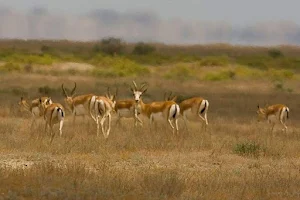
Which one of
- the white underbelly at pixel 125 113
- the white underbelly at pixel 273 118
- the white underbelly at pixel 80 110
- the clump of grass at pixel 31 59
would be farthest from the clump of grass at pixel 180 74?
the white underbelly at pixel 80 110

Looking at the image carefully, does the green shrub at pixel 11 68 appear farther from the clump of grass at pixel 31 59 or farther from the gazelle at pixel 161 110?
the gazelle at pixel 161 110

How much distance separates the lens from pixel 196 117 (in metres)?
21.0

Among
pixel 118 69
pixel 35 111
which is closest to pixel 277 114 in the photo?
pixel 35 111

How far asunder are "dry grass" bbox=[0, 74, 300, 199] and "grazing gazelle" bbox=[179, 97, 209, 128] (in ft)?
1.60

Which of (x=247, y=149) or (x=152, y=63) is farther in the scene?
(x=152, y=63)

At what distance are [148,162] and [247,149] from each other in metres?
2.90

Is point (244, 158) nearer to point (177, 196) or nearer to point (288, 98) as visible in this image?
point (177, 196)

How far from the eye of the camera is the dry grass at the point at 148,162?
8664mm

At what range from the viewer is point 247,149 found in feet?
47.5

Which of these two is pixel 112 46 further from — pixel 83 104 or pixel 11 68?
pixel 83 104

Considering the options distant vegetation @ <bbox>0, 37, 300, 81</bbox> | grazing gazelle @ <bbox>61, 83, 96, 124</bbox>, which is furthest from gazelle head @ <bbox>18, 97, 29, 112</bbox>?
distant vegetation @ <bbox>0, 37, 300, 81</bbox>

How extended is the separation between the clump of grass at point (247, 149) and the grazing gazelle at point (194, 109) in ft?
19.1

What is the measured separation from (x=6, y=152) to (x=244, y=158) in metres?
5.03

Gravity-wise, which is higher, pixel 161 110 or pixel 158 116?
pixel 161 110
